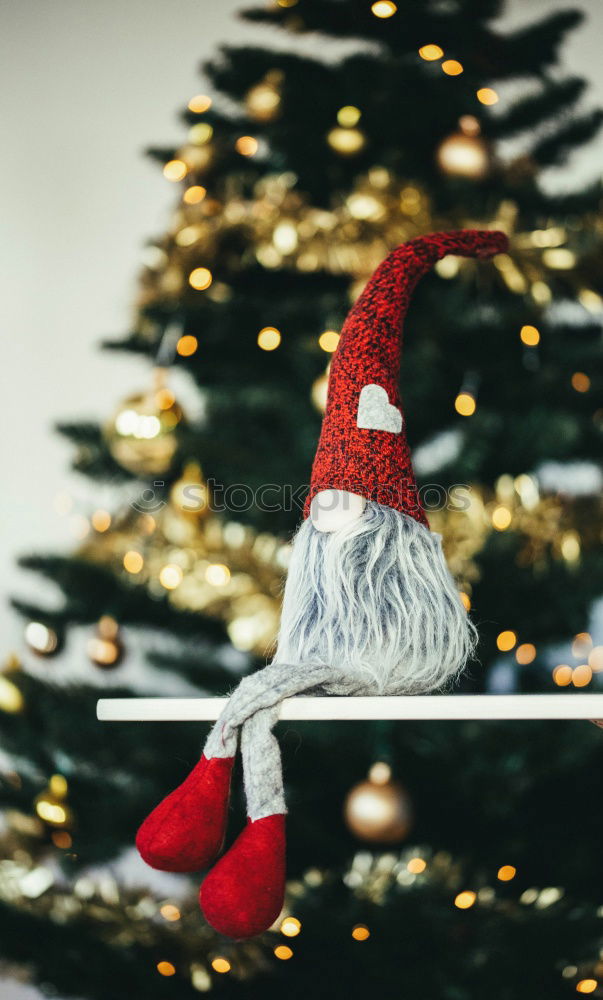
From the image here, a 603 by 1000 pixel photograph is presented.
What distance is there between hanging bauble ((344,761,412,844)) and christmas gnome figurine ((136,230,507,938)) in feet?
0.83

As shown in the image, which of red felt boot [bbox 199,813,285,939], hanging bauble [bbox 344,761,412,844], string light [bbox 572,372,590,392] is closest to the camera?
red felt boot [bbox 199,813,285,939]

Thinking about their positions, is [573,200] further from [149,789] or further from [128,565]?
[149,789]

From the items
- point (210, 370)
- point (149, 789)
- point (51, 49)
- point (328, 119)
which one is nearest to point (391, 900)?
point (149, 789)

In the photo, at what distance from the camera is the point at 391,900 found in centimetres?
72

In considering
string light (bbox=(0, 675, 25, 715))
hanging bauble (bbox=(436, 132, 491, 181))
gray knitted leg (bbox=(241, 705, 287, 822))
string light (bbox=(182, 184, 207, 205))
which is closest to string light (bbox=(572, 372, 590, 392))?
hanging bauble (bbox=(436, 132, 491, 181))

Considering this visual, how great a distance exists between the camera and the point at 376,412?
503 mm

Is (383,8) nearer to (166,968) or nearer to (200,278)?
(200,278)

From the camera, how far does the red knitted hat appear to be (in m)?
0.50

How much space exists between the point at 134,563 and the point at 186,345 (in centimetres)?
23

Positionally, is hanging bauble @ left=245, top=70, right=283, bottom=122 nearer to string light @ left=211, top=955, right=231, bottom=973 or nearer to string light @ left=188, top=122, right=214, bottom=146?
string light @ left=188, top=122, right=214, bottom=146

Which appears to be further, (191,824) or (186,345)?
(186,345)

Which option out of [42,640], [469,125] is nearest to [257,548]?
[42,640]

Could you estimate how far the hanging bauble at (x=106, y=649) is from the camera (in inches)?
35.9

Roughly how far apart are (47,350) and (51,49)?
0.49 meters
